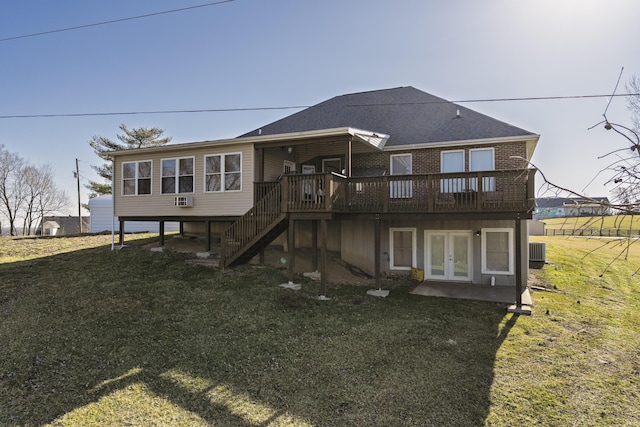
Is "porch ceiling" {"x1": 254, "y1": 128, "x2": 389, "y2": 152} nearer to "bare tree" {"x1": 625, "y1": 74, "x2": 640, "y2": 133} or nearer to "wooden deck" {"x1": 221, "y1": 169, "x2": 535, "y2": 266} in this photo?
"wooden deck" {"x1": 221, "y1": 169, "x2": 535, "y2": 266}

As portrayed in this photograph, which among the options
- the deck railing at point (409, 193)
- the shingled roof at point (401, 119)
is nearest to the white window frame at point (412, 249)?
the deck railing at point (409, 193)

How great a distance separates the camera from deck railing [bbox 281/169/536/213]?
940 cm

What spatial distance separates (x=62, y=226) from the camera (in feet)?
113

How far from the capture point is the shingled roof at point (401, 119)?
1215 centimetres

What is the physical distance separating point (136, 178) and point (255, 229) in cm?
645

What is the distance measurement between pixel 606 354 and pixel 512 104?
875 centimetres

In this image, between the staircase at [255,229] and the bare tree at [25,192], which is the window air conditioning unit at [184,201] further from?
the bare tree at [25,192]

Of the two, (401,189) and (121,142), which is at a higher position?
(121,142)

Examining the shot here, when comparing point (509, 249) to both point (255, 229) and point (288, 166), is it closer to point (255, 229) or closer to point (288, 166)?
point (255, 229)

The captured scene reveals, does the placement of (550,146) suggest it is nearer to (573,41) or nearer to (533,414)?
(573,41)

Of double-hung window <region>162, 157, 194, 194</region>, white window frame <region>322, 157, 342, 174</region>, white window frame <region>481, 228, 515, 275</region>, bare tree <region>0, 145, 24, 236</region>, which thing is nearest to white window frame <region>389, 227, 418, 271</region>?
white window frame <region>481, 228, 515, 275</region>

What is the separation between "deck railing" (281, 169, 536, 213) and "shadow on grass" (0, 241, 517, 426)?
2506mm

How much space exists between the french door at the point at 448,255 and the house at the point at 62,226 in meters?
31.6

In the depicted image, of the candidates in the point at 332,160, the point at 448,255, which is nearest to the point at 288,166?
the point at 332,160
